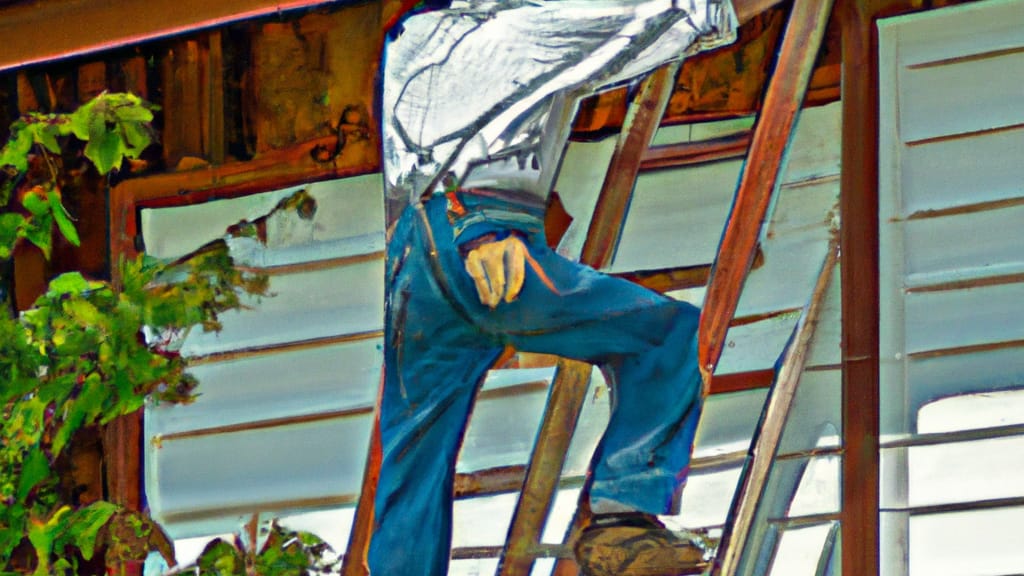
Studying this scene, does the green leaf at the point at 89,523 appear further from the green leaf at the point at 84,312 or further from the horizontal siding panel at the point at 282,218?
the horizontal siding panel at the point at 282,218

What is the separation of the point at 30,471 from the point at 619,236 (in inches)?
62.0

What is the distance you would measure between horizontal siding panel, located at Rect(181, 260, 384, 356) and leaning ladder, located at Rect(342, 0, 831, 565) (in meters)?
0.48

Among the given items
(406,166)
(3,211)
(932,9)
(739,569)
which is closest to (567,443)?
(739,569)

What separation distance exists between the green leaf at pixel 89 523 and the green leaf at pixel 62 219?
2.16ft

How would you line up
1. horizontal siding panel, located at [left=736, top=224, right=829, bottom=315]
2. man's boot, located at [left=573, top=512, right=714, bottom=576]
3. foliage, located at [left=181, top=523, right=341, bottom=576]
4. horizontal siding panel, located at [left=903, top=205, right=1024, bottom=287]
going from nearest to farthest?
man's boot, located at [left=573, top=512, right=714, bottom=576]
horizontal siding panel, located at [left=903, top=205, right=1024, bottom=287]
horizontal siding panel, located at [left=736, top=224, right=829, bottom=315]
foliage, located at [left=181, top=523, right=341, bottom=576]

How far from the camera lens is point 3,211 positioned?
4.59 m

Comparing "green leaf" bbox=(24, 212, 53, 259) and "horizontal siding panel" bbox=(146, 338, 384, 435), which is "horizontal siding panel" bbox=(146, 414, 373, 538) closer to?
"horizontal siding panel" bbox=(146, 338, 384, 435)

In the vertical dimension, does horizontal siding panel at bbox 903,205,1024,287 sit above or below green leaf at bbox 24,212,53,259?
below

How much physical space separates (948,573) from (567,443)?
0.85 m

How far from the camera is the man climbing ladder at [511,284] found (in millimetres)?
3658

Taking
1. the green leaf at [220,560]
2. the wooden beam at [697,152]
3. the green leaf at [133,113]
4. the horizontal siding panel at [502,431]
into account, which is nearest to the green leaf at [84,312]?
the green leaf at [133,113]

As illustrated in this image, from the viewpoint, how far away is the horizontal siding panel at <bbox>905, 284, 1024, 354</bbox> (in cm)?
365

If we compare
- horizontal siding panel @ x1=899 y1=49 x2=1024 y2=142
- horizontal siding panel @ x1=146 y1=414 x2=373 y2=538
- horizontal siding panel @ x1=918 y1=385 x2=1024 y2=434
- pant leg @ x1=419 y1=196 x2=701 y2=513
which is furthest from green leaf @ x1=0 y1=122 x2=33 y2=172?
horizontal siding panel @ x1=918 y1=385 x2=1024 y2=434

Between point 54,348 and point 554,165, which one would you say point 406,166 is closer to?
point 554,165
